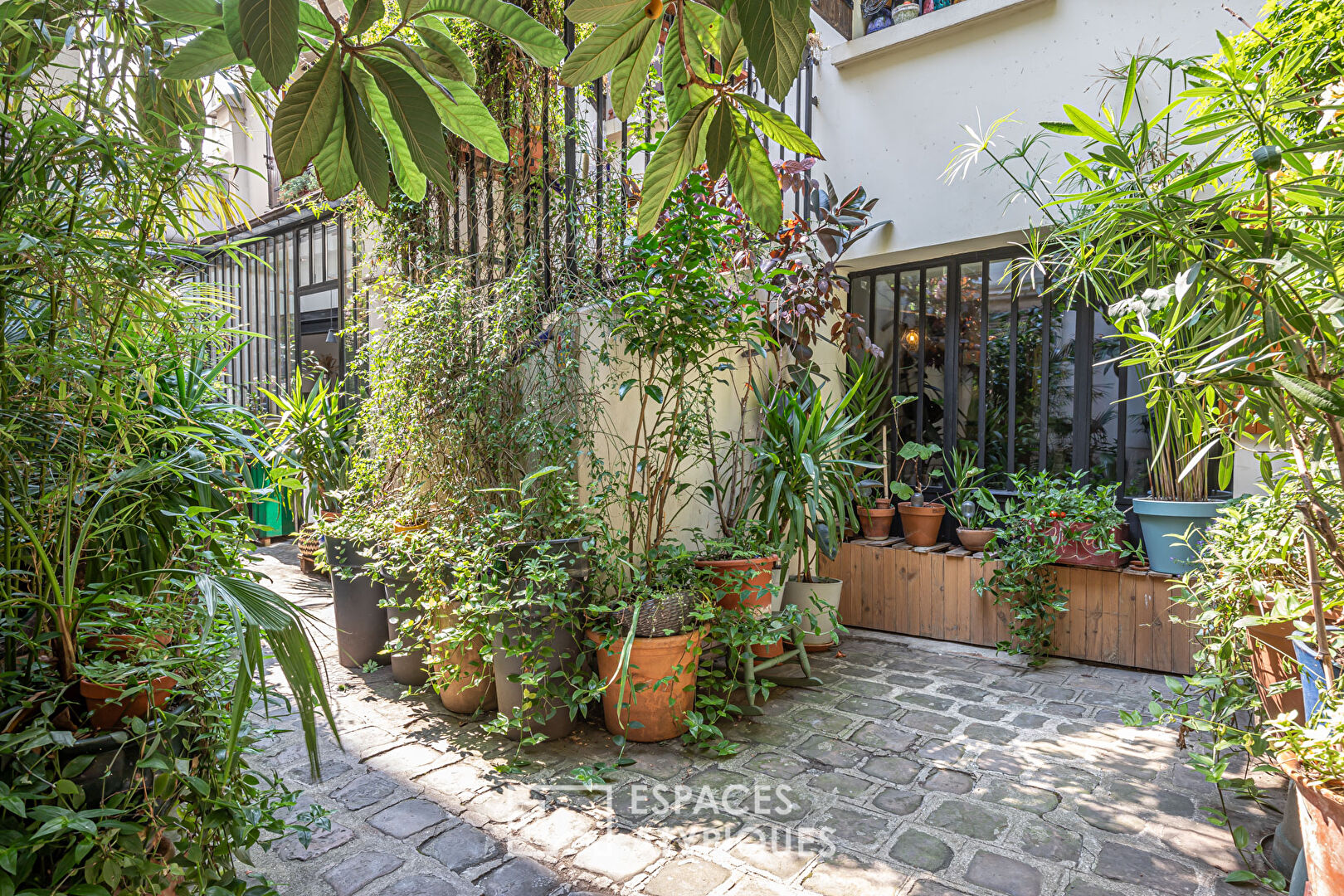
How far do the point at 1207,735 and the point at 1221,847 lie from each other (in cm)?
82

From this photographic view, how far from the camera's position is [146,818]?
46.7 inches

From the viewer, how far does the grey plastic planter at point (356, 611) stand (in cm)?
306

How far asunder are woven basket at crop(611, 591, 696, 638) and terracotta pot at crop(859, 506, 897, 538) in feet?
5.98

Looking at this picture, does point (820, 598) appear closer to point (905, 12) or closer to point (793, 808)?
point (793, 808)

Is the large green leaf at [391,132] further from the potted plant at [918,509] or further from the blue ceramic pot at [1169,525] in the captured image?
the potted plant at [918,509]

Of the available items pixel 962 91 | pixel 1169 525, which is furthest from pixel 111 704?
pixel 962 91

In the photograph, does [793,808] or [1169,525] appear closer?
[793,808]

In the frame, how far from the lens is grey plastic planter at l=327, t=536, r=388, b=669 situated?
10.0 ft

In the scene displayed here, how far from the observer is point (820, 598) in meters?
3.32

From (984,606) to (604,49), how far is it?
11.6 feet

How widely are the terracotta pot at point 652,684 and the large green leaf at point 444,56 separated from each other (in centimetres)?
198

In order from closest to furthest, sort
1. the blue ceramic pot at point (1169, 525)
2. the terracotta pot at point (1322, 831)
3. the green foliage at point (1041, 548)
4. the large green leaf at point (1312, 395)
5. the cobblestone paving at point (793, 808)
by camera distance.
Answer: the large green leaf at point (1312, 395) < the terracotta pot at point (1322, 831) < the cobblestone paving at point (793, 808) < the blue ceramic pot at point (1169, 525) < the green foliage at point (1041, 548)

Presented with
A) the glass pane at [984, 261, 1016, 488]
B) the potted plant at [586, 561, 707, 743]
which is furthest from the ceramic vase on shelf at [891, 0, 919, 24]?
the potted plant at [586, 561, 707, 743]

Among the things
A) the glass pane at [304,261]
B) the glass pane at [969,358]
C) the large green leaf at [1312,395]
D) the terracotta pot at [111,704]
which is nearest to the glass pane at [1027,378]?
the glass pane at [969,358]
